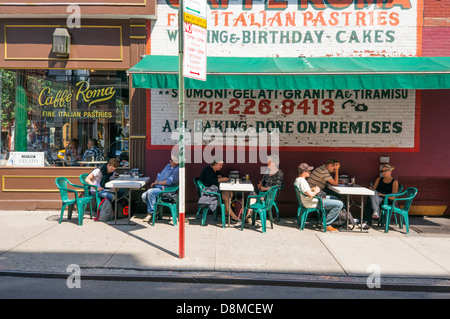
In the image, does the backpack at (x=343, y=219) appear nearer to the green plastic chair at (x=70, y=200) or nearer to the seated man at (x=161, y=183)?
the seated man at (x=161, y=183)

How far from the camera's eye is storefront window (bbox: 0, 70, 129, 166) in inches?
329

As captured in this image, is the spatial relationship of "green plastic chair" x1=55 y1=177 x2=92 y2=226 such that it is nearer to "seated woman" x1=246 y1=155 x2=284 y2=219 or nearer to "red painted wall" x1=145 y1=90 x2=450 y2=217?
"red painted wall" x1=145 y1=90 x2=450 y2=217

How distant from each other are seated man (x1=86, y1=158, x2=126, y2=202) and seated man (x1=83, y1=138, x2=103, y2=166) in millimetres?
926

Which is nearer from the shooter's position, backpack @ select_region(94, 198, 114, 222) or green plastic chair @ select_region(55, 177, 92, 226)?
green plastic chair @ select_region(55, 177, 92, 226)

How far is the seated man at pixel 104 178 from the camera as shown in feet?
24.4

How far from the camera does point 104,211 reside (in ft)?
24.2

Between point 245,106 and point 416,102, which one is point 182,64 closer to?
point 245,106

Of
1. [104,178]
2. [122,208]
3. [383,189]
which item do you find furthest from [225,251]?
[383,189]

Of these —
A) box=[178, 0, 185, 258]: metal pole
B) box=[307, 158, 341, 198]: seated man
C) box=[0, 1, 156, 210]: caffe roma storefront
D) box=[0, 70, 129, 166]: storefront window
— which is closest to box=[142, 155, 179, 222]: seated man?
box=[0, 1, 156, 210]: caffe roma storefront

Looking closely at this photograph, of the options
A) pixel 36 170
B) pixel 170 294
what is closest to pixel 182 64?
pixel 170 294

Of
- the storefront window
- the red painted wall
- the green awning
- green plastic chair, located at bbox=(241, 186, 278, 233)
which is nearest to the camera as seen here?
the green awning

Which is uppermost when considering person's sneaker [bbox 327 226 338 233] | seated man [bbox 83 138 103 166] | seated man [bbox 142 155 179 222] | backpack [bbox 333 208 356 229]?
seated man [bbox 83 138 103 166]

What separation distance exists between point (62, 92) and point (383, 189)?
742 centimetres
